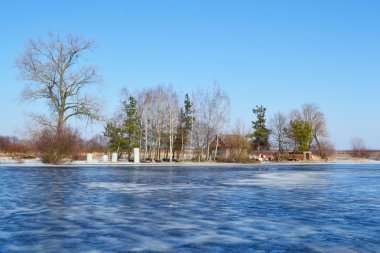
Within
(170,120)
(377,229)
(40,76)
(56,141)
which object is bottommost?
(377,229)

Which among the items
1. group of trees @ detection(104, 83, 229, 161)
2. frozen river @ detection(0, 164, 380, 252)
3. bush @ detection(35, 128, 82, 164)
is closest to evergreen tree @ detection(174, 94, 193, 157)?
group of trees @ detection(104, 83, 229, 161)

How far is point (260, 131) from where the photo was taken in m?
76.9

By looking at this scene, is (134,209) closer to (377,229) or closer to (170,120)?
(377,229)

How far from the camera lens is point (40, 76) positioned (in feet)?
151

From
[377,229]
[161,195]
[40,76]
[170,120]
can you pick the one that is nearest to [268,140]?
[170,120]

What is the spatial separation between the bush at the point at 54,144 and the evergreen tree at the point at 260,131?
4351cm

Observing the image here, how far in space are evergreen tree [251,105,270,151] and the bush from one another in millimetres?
43513

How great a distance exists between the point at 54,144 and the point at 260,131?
4619cm

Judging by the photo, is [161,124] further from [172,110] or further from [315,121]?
[315,121]

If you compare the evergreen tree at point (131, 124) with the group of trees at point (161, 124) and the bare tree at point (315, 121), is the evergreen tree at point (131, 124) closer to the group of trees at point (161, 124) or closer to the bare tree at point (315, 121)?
the group of trees at point (161, 124)

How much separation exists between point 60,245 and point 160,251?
1778 millimetres

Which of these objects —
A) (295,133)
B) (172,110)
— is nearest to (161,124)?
(172,110)

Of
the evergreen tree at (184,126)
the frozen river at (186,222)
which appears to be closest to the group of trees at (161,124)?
the evergreen tree at (184,126)

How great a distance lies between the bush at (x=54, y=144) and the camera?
39.2 metres
